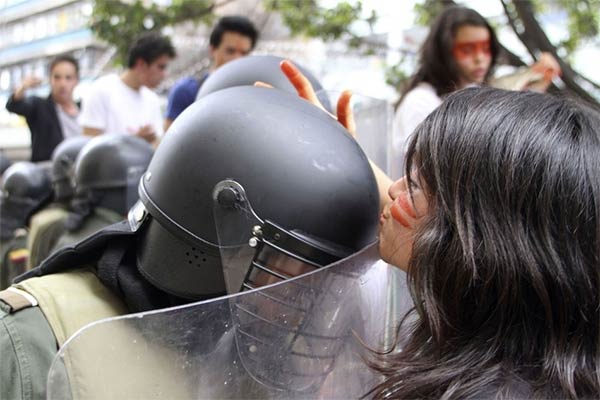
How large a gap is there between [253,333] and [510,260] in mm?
446

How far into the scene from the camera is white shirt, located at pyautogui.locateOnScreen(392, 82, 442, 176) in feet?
8.41

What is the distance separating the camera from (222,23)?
340cm

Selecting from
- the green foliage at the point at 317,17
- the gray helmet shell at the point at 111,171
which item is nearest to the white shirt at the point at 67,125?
the gray helmet shell at the point at 111,171

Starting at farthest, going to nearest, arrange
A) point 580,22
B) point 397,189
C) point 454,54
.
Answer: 1. point 580,22
2. point 454,54
3. point 397,189

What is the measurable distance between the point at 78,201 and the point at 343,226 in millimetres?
1422

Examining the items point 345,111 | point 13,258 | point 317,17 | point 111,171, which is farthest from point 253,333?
point 317,17

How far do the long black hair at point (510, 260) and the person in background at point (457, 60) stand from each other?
1.60 metres

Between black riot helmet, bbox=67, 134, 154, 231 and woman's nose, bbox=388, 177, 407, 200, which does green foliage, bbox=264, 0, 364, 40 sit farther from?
woman's nose, bbox=388, 177, 407, 200

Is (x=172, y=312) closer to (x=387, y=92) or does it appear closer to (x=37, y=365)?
(x=37, y=365)

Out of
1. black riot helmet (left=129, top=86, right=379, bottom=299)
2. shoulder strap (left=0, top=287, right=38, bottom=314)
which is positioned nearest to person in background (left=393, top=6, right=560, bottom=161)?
black riot helmet (left=129, top=86, right=379, bottom=299)

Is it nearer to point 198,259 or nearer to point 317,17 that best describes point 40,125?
point 317,17

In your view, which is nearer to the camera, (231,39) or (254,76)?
(254,76)

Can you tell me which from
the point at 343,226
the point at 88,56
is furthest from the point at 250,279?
the point at 88,56

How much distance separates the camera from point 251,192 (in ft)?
4.29
